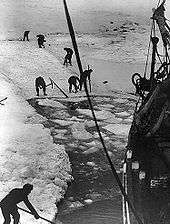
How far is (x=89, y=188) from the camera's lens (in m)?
9.05

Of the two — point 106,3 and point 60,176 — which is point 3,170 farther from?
point 106,3

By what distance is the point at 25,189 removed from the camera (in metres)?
6.59

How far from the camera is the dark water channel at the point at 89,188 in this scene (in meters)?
8.02

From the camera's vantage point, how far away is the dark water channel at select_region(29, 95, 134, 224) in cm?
802

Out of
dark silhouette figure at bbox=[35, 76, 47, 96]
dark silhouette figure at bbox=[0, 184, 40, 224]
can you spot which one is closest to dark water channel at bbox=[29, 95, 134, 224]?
dark silhouette figure at bbox=[0, 184, 40, 224]

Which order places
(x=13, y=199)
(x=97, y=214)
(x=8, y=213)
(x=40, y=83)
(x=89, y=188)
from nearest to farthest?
(x=13, y=199)
(x=8, y=213)
(x=97, y=214)
(x=89, y=188)
(x=40, y=83)

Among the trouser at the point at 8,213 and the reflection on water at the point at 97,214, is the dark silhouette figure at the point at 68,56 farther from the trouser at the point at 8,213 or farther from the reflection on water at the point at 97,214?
the trouser at the point at 8,213

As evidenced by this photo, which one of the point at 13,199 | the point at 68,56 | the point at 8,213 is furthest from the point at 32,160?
the point at 68,56

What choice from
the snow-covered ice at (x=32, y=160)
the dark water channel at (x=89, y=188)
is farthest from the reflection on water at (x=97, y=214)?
the snow-covered ice at (x=32, y=160)

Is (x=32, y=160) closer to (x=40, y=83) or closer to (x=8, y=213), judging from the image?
(x=8, y=213)

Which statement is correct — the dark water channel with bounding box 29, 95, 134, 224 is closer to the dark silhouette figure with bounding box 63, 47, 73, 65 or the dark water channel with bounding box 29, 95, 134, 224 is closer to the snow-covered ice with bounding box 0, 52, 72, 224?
the snow-covered ice with bounding box 0, 52, 72, 224

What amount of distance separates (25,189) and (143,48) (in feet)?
62.3

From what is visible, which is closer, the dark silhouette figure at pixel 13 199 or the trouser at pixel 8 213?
the dark silhouette figure at pixel 13 199

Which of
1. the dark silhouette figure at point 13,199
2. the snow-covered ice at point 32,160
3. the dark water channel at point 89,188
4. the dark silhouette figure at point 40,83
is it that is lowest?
the dark water channel at point 89,188
